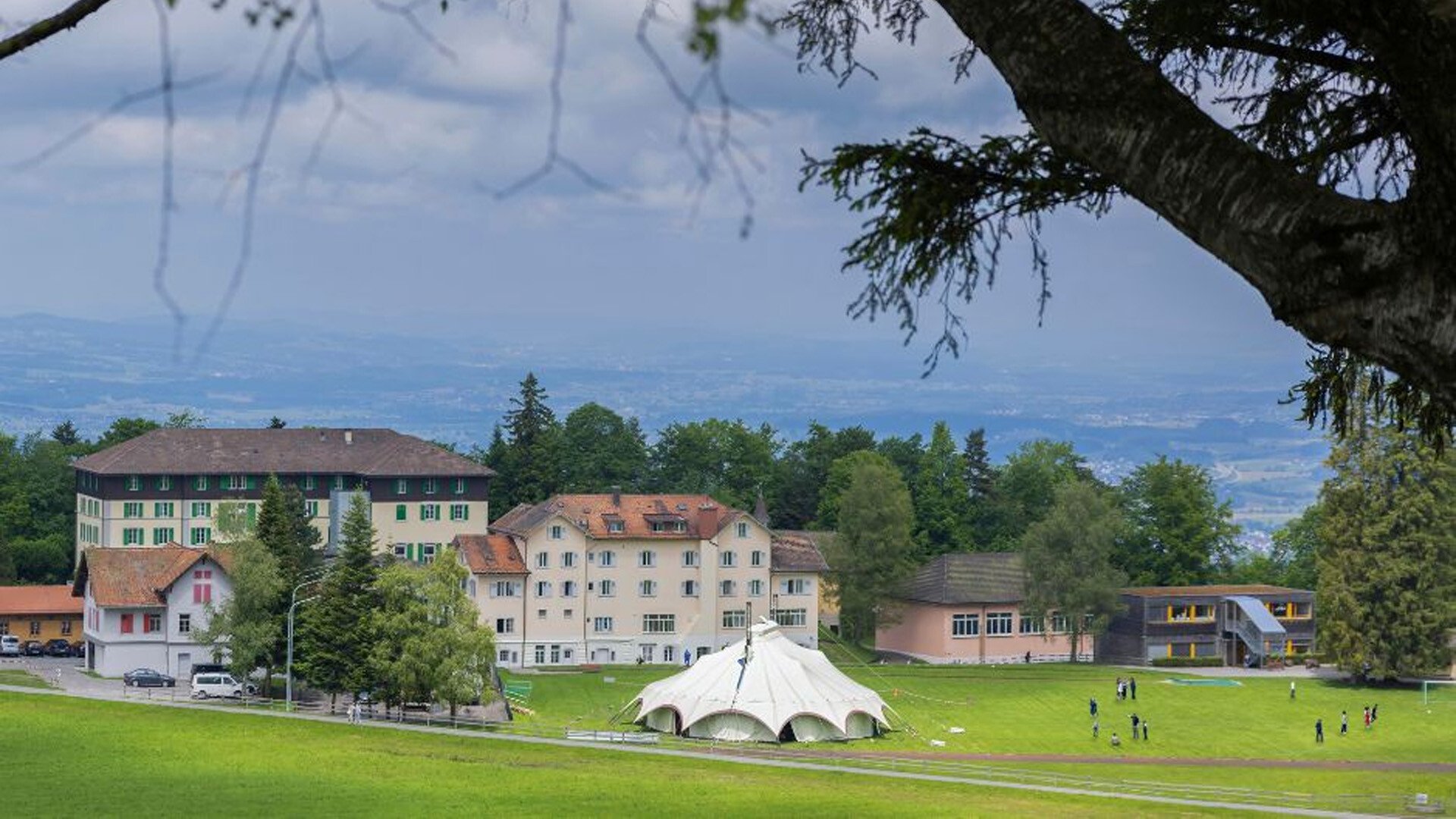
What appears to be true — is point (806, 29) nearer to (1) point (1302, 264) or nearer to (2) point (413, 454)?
(1) point (1302, 264)

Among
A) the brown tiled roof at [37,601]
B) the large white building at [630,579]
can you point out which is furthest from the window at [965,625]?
the brown tiled roof at [37,601]

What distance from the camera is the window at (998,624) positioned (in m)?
92.2

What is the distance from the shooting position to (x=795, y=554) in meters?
91.2

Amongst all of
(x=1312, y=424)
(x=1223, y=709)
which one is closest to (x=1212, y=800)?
Answer: (x=1223, y=709)

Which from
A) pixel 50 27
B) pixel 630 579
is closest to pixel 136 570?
pixel 630 579

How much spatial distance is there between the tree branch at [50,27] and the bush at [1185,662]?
3469 inches

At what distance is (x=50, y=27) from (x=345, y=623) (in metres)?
58.4

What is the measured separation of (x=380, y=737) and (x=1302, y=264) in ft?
165

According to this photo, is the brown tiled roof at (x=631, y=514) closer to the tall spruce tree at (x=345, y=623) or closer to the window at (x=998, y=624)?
the window at (x=998, y=624)

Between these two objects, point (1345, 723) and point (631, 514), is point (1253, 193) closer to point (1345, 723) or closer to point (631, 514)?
point (1345, 723)

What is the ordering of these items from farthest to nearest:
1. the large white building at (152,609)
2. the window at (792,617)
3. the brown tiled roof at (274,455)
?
1. the brown tiled roof at (274,455)
2. the window at (792,617)
3. the large white building at (152,609)

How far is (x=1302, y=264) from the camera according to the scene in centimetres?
489

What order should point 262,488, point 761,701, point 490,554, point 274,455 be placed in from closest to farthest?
1. point 761,701
2. point 490,554
3. point 262,488
4. point 274,455

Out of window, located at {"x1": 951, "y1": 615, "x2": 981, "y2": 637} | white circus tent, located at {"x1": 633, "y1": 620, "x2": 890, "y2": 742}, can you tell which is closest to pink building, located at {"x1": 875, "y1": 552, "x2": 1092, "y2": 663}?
window, located at {"x1": 951, "y1": 615, "x2": 981, "y2": 637}
